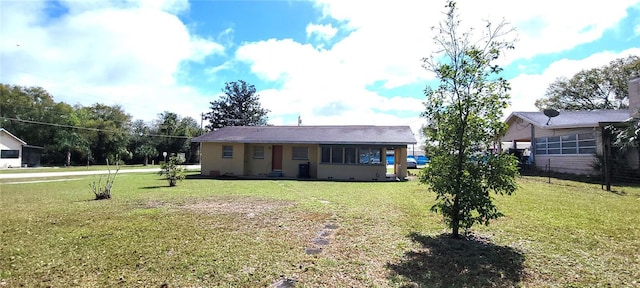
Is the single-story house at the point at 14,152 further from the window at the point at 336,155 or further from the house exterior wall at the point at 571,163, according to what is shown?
the house exterior wall at the point at 571,163

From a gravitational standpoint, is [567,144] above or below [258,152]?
above

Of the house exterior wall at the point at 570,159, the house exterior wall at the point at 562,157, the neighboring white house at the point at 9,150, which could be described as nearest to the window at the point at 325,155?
the house exterior wall at the point at 562,157

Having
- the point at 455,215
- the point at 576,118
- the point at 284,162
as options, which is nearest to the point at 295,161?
the point at 284,162

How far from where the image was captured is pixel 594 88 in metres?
33.8

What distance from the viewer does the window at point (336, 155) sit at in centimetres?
1858

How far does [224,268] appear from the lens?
162 inches

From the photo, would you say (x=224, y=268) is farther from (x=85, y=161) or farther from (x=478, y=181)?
(x=85, y=161)

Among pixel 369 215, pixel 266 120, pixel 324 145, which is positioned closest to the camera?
pixel 369 215

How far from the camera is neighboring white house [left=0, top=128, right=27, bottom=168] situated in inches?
1342

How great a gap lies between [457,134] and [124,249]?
5362mm

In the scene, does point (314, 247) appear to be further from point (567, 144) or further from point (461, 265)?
point (567, 144)

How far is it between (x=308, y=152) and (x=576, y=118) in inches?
589

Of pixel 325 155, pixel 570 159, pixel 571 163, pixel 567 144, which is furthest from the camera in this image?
pixel 325 155

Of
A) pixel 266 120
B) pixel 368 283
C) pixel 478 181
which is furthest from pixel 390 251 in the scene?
pixel 266 120
